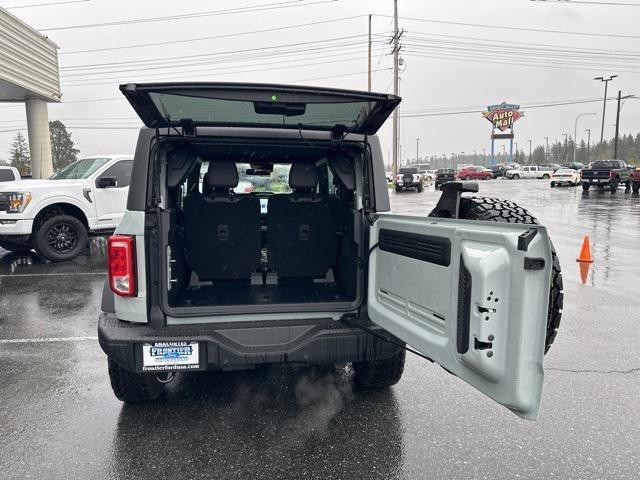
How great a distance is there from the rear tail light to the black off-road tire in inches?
21.8

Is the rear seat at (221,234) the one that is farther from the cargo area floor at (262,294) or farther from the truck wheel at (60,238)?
the truck wheel at (60,238)

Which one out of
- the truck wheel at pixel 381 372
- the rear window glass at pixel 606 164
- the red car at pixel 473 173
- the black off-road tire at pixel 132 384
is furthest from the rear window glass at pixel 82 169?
the red car at pixel 473 173

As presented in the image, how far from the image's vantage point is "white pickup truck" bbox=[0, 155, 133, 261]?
8422 millimetres

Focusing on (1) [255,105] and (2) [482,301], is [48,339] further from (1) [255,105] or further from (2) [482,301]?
(2) [482,301]

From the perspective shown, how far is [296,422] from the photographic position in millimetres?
3070

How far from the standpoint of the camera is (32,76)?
1795 cm

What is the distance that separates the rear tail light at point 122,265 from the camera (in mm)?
2748

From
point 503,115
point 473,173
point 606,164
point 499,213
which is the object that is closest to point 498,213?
point 499,213

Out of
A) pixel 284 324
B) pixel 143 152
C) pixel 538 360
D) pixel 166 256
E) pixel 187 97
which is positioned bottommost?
pixel 284 324

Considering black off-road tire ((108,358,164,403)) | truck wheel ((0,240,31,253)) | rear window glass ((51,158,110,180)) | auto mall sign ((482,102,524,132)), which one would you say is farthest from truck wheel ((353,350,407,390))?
auto mall sign ((482,102,524,132))

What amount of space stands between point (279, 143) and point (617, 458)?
274 centimetres

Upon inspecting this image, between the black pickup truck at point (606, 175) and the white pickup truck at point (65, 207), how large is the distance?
30.7 meters

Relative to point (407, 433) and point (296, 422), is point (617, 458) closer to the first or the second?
point (407, 433)

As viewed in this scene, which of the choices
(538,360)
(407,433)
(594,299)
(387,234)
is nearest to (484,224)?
(538,360)
